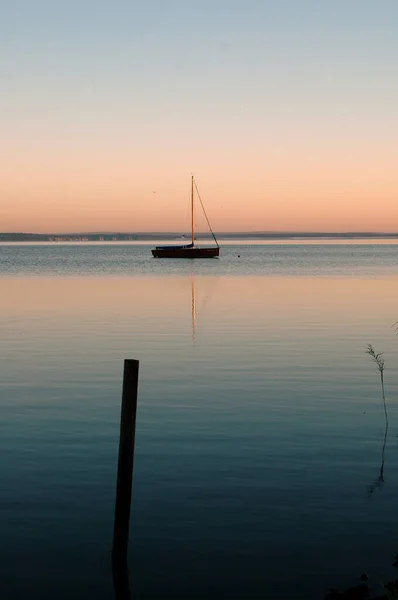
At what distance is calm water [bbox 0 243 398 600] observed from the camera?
11.4m

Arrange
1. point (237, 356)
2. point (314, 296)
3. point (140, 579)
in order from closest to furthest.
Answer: point (140, 579)
point (237, 356)
point (314, 296)

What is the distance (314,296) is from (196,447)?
49.5 m

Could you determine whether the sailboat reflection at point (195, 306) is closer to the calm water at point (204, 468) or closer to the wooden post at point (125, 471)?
the calm water at point (204, 468)

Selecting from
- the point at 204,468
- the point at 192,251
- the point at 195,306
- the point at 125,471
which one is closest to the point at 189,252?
the point at 192,251

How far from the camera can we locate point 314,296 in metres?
65.8

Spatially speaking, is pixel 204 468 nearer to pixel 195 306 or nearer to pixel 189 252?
pixel 195 306

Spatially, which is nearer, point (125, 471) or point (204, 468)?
point (125, 471)

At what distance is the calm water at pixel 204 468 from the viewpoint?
1143 cm

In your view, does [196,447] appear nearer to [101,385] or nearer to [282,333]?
[101,385]

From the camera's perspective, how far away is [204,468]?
1570 centimetres

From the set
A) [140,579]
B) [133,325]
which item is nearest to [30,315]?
[133,325]

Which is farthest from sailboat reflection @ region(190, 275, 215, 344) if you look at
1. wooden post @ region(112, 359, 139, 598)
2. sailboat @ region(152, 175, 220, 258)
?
sailboat @ region(152, 175, 220, 258)

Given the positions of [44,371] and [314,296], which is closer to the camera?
[44,371]

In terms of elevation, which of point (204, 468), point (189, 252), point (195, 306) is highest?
point (189, 252)
